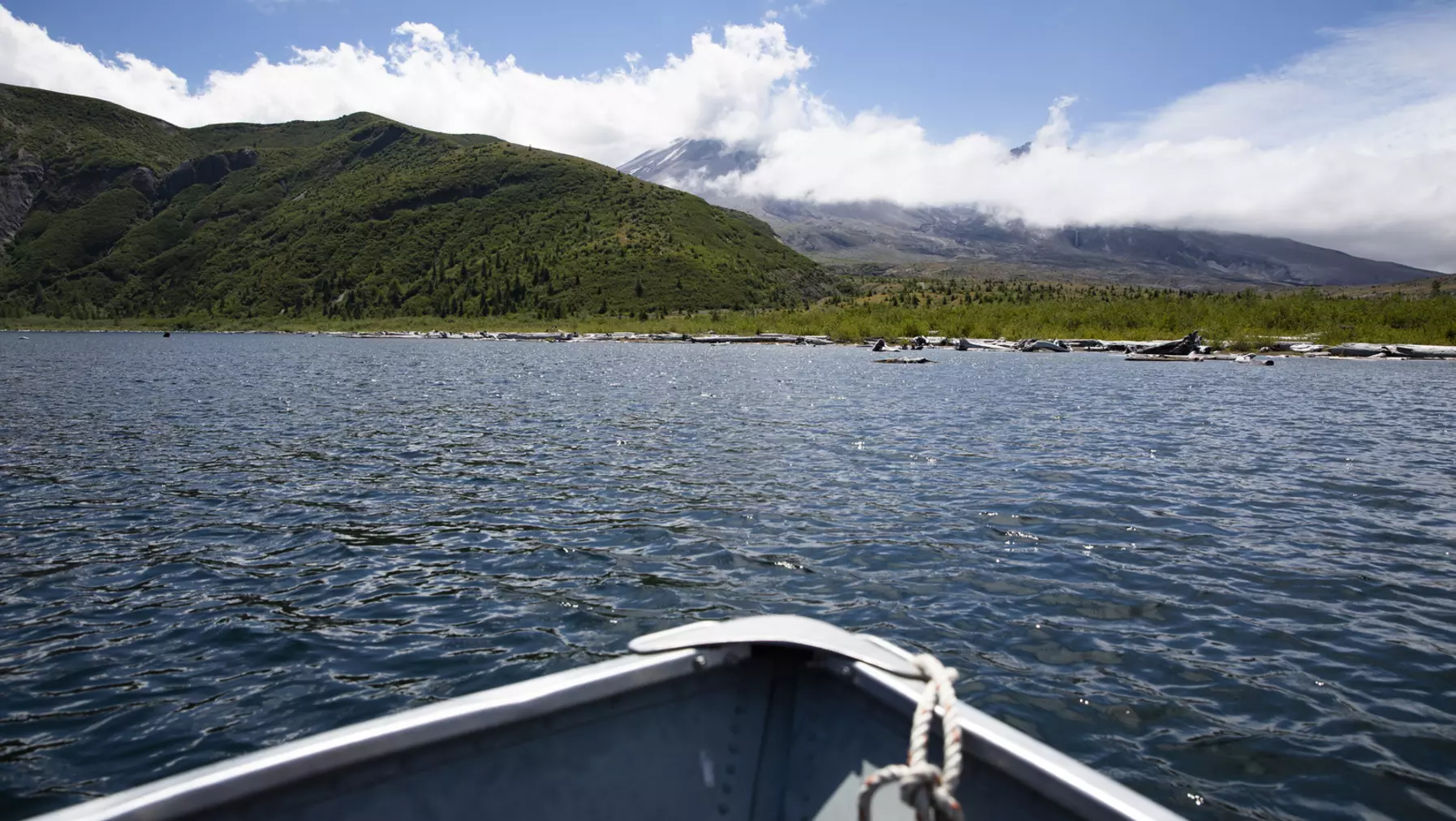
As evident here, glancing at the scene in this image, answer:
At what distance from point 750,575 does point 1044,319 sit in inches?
4489

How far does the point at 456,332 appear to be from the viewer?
147m

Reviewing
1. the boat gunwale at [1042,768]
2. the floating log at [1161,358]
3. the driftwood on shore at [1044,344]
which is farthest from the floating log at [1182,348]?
the boat gunwale at [1042,768]

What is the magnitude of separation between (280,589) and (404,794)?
8962 mm

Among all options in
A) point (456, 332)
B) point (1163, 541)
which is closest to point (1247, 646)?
point (1163, 541)

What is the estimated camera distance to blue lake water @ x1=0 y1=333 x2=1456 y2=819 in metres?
7.40

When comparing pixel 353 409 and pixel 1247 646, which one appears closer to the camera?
pixel 1247 646

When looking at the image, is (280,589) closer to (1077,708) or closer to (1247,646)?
(1077,708)

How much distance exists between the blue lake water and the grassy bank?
3124 inches

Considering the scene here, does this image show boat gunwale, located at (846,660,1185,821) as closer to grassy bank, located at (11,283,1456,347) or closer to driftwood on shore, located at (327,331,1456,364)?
driftwood on shore, located at (327,331,1456,364)

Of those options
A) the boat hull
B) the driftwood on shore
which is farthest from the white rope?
the driftwood on shore

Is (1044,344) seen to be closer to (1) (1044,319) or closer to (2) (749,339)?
(1) (1044,319)

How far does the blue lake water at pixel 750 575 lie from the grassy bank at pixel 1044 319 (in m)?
79.3

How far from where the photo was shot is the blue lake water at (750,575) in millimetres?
7402

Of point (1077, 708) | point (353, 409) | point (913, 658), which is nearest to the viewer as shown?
point (913, 658)
